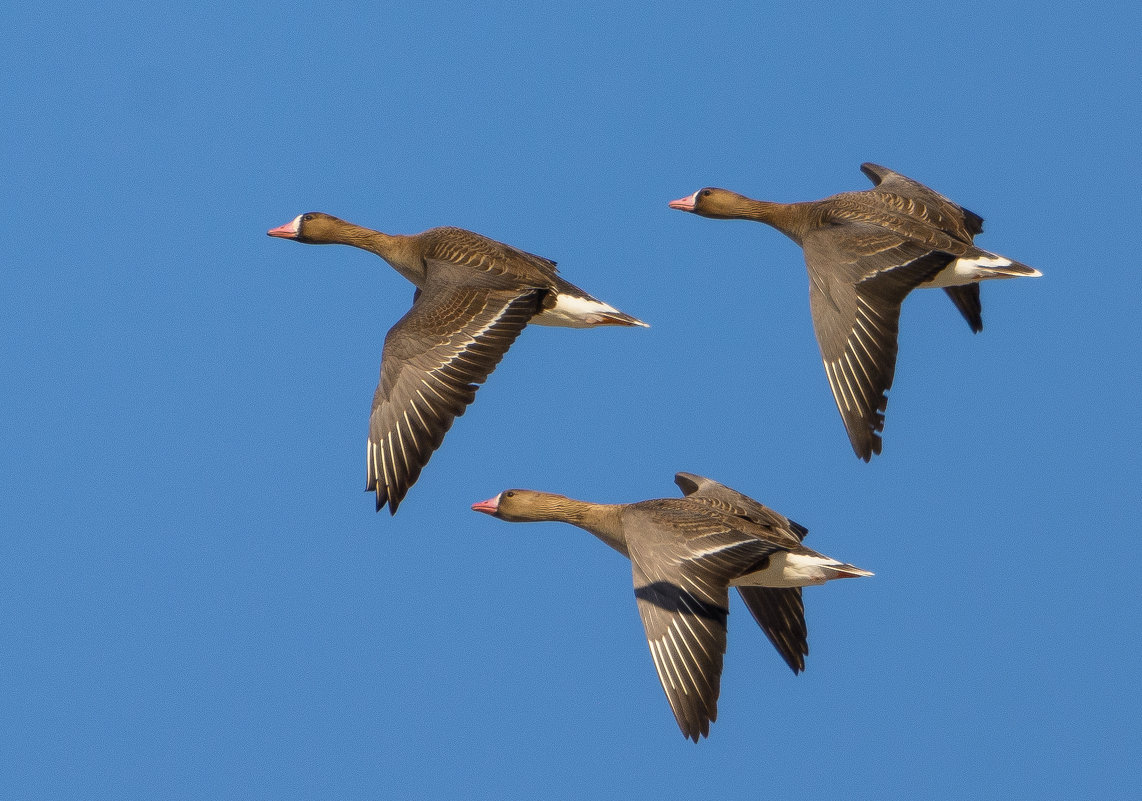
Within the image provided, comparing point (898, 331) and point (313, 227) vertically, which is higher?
point (313, 227)

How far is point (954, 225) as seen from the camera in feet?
66.9

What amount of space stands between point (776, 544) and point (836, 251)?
3851mm

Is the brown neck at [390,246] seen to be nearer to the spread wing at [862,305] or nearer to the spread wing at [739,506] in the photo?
the spread wing at [739,506]

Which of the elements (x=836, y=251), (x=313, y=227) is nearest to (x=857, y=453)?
(x=836, y=251)

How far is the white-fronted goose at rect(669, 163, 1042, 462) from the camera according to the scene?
1798cm

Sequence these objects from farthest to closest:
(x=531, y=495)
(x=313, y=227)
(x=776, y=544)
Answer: (x=313, y=227) < (x=531, y=495) < (x=776, y=544)

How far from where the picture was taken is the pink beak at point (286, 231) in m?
22.3

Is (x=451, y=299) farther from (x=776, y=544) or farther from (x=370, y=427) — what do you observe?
(x=776, y=544)

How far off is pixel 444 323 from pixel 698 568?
4258 millimetres

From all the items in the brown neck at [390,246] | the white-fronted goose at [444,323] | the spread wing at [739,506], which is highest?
the brown neck at [390,246]

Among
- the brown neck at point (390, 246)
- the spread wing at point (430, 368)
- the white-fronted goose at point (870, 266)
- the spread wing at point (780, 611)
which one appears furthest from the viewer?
the brown neck at point (390, 246)

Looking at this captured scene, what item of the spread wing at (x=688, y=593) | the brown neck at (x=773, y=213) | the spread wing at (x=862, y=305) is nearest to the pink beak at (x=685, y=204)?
the brown neck at (x=773, y=213)

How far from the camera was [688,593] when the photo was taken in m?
15.6

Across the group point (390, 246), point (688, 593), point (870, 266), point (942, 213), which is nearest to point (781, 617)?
point (688, 593)
